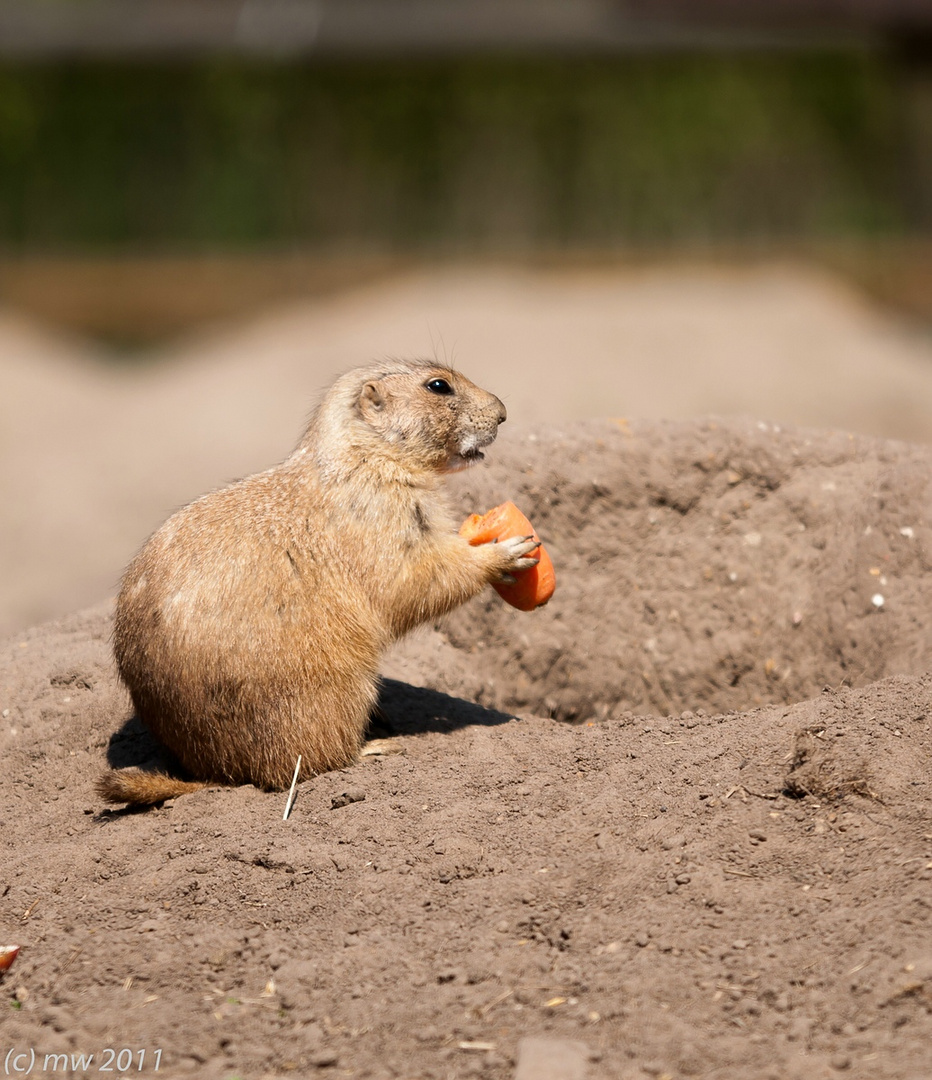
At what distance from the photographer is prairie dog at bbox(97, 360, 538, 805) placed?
398 cm

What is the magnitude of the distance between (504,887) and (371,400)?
6.70ft

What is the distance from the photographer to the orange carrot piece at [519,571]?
4.54 metres

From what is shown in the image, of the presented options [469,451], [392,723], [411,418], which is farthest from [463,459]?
[392,723]

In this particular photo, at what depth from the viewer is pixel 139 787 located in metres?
3.88

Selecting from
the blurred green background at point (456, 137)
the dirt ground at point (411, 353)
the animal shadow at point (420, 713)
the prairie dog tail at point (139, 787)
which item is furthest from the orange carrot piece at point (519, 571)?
the blurred green background at point (456, 137)

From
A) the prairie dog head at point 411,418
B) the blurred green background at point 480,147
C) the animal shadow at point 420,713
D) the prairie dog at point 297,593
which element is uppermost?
the blurred green background at point 480,147

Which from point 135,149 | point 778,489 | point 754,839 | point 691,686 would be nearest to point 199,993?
point 754,839

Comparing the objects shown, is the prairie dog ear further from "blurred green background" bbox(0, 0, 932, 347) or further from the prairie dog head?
"blurred green background" bbox(0, 0, 932, 347)

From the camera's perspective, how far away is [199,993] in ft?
9.80

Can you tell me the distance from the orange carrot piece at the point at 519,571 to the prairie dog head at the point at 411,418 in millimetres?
268

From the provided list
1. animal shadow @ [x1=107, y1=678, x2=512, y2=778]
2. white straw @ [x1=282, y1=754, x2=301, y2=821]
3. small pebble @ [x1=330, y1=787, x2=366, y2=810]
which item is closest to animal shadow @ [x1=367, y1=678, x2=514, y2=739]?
animal shadow @ [x1=107, y1=678, x2=512, y2=778]

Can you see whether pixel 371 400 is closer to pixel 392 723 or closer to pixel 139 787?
pixel 392 723

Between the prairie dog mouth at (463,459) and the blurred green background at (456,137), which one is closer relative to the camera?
the prairie dog mouth at (463,459)

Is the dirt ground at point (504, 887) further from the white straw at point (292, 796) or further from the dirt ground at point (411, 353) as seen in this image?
the dirt ground at point (411, 353)
